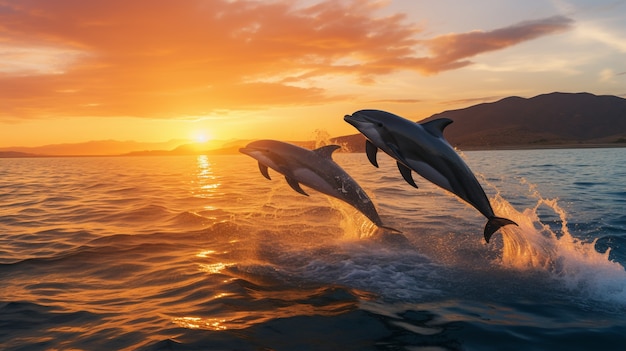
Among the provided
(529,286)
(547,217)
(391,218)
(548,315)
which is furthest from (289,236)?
(547,217)

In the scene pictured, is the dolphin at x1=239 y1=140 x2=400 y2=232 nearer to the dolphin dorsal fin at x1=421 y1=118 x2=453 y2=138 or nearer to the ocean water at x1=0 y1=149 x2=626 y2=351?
the ocean water at x1=0 y1=149 x2=626 y2=351

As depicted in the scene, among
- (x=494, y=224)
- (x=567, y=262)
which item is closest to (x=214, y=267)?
(x=494, y=224)

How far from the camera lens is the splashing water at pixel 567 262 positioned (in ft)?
29.2

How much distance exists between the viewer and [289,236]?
13672 millimetres

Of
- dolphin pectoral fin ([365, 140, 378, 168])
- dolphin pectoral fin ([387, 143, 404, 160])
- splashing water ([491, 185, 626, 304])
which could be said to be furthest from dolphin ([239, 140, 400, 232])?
splashing water ([491, 185, 626, 304])

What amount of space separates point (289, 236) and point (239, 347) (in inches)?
287

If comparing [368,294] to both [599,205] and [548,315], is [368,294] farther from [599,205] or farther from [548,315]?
[599,205]

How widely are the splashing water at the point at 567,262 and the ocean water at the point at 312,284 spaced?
42mm

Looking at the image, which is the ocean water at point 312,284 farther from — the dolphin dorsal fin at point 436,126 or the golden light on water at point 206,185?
the golden light on water at point 206,185

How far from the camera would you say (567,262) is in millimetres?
10359

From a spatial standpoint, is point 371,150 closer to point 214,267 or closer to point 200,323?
point 200,323

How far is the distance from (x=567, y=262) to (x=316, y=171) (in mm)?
6108

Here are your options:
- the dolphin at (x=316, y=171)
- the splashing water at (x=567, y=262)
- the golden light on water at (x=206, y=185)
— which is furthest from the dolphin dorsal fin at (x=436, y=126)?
the golden light on water at (x=206, y=185)

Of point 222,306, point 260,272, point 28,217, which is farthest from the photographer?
point 28,217
